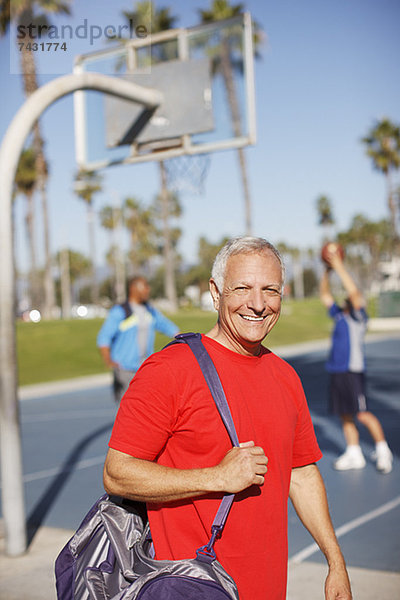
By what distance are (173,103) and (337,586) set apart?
5.49 meters

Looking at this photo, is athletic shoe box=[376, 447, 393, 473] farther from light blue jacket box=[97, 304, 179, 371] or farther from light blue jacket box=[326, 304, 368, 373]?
light blue jacket box=[97, 304, 179, 371]

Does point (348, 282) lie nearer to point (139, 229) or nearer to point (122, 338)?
point (122, 338)

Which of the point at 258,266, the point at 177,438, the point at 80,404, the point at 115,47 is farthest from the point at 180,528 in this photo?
the point at 80,404

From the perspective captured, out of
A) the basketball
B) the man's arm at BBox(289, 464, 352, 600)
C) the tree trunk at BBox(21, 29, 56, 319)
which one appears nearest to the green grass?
the tree trunk at BBox(21, 29, 56, 319)

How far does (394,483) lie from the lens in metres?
6.88

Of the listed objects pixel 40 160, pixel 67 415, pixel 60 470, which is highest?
pixel 40 160

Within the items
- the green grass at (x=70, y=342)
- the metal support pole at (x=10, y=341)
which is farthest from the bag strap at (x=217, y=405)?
the green grass at (x=70, y=342)

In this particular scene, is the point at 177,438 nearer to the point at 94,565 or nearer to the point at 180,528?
the point at 180,528

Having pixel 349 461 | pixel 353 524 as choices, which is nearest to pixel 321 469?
pixel 349 461

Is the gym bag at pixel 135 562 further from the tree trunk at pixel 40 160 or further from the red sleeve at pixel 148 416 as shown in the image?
the tree trunk at pixel 40 160

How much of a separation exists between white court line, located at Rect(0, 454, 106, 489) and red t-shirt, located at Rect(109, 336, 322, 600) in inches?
228

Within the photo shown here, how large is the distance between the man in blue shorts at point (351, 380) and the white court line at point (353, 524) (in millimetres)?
977

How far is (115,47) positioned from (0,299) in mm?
3641

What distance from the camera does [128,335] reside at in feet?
25.7
